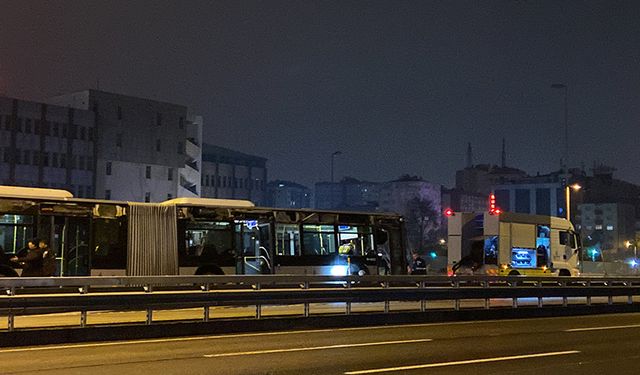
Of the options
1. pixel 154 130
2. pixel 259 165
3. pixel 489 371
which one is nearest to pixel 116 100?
pixel 154 130

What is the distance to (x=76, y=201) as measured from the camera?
2381 centimetres

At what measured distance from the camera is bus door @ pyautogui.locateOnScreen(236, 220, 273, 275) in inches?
1057

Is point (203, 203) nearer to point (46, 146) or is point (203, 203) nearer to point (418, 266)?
point (418, 266)

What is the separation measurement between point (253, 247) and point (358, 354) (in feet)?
49.5

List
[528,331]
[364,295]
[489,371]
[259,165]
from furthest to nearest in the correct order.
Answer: [259,165]
[364,295]
[528,331]
[489,371]

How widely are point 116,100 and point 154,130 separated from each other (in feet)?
18.1

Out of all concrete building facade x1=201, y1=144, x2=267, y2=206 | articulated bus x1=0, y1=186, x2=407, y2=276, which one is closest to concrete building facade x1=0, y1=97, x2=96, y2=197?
concrete building facade x1=201, y1=144, x2=267, y2=206

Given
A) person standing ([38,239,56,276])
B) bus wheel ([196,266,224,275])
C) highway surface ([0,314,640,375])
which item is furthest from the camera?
bus wheel ([196,266,224,275])

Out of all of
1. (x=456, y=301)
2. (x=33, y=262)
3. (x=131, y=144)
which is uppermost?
(x=131, y=144)

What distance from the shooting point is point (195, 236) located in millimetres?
25906

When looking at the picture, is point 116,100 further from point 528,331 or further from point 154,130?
point 528,331

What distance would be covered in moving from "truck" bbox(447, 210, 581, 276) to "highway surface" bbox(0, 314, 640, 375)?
16.6 metres

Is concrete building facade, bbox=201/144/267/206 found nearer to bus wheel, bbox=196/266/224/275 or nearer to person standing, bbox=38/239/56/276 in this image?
bus wheel, bbox=196/266/224/275

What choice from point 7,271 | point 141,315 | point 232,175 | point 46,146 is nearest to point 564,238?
point 141,315
